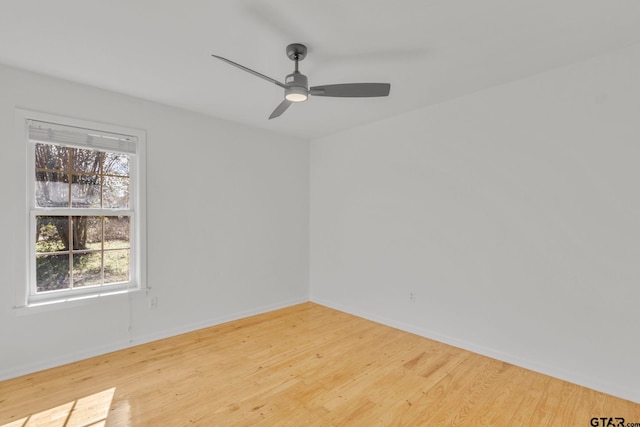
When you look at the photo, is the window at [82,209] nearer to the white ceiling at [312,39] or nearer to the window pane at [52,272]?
the window pane at [52,272]

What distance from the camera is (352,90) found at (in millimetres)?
2221

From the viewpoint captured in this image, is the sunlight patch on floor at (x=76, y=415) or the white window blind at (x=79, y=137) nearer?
the sunlight patch on floor at (x=76, y=415)

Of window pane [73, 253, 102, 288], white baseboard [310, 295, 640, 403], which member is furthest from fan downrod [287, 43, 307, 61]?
white baseboard [310, 295, 640, 403]

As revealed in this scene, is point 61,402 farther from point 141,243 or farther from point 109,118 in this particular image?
point 109,118

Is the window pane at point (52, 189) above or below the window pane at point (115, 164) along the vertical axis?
below

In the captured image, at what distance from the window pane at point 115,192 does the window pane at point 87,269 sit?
507 mm

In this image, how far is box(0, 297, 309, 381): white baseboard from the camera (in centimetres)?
256

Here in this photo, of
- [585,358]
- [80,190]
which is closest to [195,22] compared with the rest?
[80,190]

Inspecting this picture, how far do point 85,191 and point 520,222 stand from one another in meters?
3.99

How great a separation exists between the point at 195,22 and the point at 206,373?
103 inches

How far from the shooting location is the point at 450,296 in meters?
3.21

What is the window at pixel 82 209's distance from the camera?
107 inches

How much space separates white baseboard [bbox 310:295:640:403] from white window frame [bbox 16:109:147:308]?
2680 mm

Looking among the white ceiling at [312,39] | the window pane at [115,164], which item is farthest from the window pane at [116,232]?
the white ceiling at [312,39]
